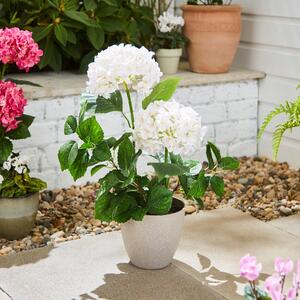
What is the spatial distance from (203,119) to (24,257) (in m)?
1.45

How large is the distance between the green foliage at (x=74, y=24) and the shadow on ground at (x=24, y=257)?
3.78ft

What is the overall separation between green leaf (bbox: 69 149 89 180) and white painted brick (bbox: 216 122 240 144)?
157 cm

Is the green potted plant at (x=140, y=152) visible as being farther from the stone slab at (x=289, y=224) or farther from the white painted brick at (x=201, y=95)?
the white painted brick at (x=201, y=95)

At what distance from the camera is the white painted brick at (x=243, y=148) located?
3.90 metres

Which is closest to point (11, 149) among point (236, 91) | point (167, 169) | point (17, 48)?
point (17, 48)

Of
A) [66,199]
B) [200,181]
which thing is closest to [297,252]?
[200,181]

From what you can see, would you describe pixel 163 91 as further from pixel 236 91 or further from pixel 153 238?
pixel 236 91

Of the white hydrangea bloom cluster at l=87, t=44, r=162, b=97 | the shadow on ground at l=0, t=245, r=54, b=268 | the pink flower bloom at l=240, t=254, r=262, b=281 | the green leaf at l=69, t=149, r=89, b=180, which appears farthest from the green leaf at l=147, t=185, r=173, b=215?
the pink flower bloom at l=240, t=254, r=262, b=281

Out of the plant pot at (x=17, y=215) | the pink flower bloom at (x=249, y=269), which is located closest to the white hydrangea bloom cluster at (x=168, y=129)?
the plant pot at (x=17, y=215)

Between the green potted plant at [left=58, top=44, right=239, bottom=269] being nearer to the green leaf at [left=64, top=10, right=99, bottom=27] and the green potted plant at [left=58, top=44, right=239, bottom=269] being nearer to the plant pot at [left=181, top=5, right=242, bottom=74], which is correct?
the green leaf at [left=64, top=10, right=99, bottom=27]

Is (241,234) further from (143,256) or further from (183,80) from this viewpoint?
(183,80)

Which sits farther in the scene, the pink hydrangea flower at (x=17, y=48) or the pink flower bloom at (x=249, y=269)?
the pink hydrangea flower at (x=17, y=48)

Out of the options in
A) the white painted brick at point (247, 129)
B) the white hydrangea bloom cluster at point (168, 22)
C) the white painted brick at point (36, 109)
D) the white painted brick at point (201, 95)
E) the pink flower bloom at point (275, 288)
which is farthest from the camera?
the white painted brick at point (247, 129)

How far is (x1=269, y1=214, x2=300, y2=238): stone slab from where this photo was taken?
9.45 ft
